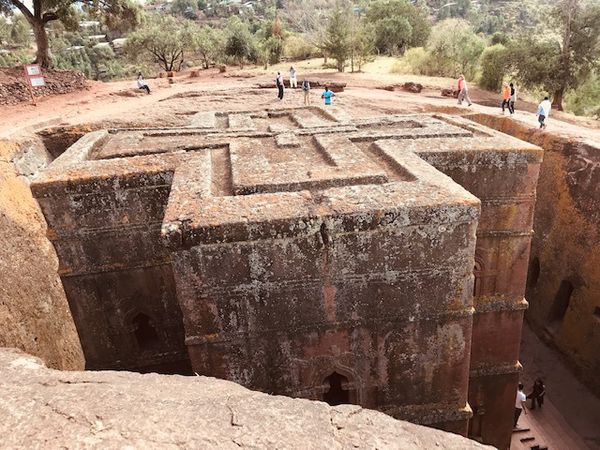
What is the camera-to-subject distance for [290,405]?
99.7 inches

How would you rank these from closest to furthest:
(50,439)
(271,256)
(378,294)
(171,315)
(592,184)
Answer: (50,439)
(271,256)
(378,294)
(171,315)
(592,184)

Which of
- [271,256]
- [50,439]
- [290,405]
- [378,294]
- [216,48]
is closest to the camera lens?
[50,439]

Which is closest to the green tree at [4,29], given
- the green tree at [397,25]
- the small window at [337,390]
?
the green tree at [397,25]

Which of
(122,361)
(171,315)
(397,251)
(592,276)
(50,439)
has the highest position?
(50,439)

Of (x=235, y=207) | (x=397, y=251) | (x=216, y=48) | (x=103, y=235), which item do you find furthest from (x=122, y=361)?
(x=216, y=48)

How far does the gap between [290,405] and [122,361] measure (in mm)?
5320

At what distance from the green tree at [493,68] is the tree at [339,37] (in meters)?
8.35

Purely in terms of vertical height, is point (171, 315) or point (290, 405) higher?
point (290, 405)

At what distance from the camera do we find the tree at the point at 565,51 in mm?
18953

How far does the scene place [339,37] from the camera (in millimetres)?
28328

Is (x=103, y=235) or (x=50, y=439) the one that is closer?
(x=50, y=439)

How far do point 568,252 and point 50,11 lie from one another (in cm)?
2491

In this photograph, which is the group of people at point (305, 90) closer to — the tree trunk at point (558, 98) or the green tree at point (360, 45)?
the green tree at point (360, 45)

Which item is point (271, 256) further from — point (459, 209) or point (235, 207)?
point (459, 209)
